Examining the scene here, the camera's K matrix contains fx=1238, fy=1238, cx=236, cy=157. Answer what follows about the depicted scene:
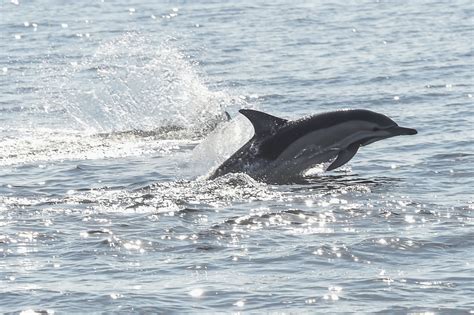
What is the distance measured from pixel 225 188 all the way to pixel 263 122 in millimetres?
1087

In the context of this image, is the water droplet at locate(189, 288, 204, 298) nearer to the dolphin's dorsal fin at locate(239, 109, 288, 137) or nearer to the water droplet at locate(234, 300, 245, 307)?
the water droplet at locate(234, 300, 245, 307)

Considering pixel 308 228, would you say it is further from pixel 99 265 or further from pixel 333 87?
pixel 333 87

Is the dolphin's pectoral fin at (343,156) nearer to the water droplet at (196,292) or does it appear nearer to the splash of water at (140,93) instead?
the splash of water at (140,93)

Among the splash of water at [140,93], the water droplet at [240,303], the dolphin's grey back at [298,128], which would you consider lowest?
the splash of water at [140,93]

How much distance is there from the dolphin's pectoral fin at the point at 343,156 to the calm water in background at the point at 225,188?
0.22 meters

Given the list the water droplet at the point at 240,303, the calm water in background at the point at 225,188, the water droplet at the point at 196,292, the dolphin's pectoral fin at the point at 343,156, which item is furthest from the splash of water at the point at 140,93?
the water droplet at the point at 240,303

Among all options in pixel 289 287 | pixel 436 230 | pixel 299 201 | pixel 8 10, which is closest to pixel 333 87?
pixel 299 201

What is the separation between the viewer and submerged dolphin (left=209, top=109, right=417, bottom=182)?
16141mm

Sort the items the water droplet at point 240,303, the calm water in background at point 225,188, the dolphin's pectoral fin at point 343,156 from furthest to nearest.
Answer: the dolphin's pectoral fin at point 343,156 < the calm water in background at point 225,188 < the water droplet at point 240,303

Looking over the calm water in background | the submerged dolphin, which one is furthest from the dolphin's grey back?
the calm water in background

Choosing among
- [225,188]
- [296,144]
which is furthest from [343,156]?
[225,188]

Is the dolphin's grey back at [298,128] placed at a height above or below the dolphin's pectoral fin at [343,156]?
above

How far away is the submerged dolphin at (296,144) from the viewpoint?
1614 centimetres

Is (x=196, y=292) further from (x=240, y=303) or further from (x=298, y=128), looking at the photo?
(x=298, y=128)
